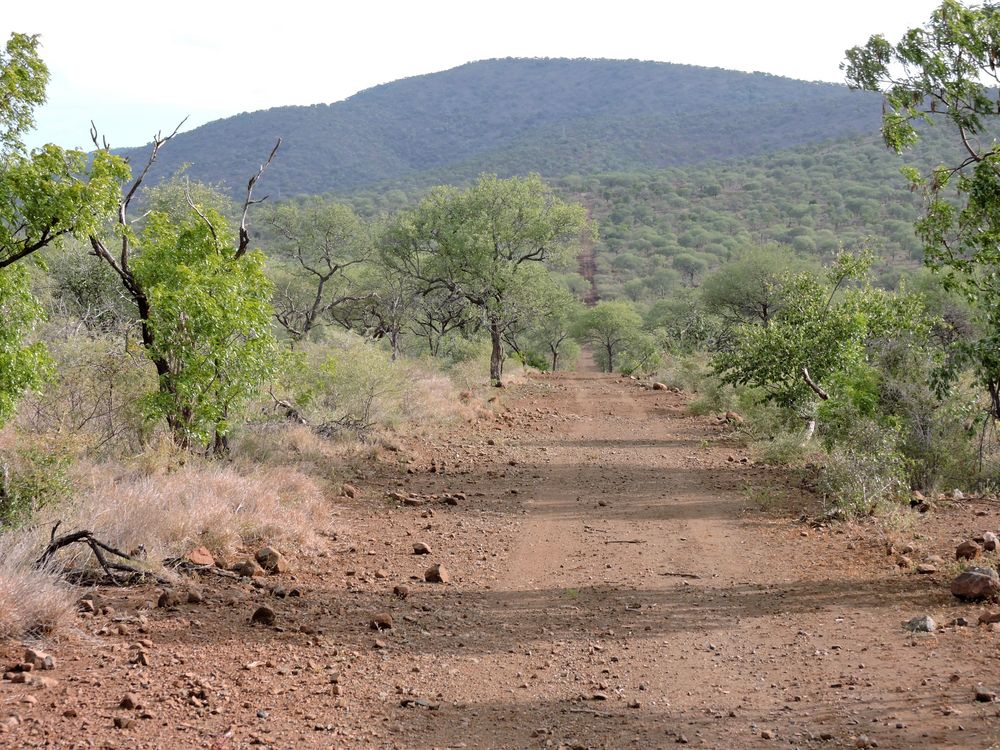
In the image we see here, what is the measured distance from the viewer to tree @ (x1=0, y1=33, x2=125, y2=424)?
6.17m

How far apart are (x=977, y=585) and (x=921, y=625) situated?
2.70ft

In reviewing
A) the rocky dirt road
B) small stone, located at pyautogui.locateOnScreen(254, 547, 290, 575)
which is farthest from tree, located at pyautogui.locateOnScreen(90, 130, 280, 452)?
the rocky dirt road

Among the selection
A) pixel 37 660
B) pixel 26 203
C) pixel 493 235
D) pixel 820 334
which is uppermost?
pixel 493 235

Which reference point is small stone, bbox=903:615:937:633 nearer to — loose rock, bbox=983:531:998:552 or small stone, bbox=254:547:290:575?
loose rock, bbox=983:531:998:552

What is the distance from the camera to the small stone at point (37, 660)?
4.66 m

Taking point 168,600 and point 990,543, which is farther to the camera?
point 990,543

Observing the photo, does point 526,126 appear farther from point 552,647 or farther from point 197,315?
point 552,647

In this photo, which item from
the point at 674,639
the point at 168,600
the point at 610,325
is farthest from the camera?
the point at 610,325

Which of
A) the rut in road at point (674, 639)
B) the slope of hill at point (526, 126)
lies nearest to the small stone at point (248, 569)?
the rut in road at point (674, 639)

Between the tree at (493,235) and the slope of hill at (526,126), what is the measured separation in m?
78.7

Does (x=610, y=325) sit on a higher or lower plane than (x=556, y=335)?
higher

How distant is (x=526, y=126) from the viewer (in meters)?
156

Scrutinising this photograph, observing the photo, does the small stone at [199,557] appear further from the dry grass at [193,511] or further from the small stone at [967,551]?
the small stone at [967,551]

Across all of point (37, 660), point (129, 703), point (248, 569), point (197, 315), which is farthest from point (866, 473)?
point (37, 660)
